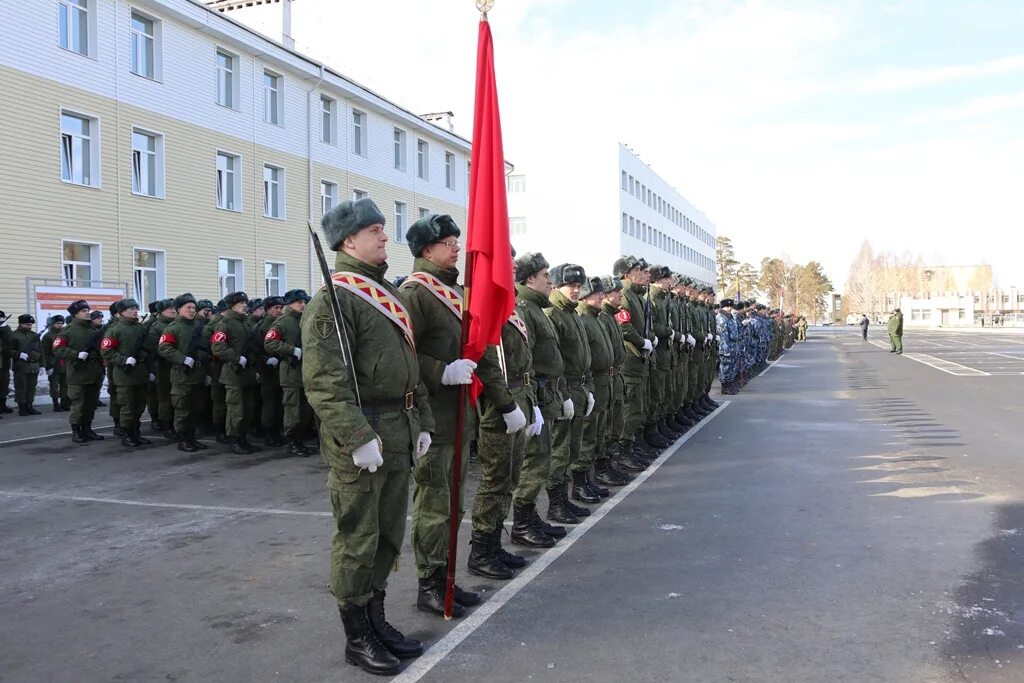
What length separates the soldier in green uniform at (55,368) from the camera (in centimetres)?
1566

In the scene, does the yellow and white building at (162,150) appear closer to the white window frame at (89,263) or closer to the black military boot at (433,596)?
the white window frame at (89,263)

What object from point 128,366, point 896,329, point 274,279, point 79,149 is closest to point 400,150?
point 274,279

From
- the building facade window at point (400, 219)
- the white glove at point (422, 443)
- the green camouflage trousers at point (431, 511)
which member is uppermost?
the building facade window at point (400, 219)

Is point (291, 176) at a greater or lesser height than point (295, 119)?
lesser

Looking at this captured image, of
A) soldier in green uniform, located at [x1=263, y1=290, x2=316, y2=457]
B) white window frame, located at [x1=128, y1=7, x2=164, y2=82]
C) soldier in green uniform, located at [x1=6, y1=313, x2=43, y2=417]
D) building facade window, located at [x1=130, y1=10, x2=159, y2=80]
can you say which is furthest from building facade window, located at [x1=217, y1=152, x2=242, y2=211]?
soldier in green uniform, located at [x1=263, y1=290, x2=316, y2=457]

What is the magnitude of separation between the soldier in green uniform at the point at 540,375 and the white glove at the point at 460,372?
1459 millimetres

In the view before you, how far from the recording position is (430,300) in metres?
4.65

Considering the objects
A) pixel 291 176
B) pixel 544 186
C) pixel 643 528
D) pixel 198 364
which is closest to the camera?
pixel 643 528

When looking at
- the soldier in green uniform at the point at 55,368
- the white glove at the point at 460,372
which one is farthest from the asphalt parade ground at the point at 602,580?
the soldier in green uniform at the point at 55,368

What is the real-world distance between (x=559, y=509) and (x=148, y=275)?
696 inches

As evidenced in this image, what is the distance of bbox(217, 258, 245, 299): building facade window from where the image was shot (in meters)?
23.5

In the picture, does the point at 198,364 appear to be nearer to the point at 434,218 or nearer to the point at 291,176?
the point at 434,218

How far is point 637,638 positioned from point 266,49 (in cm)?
2387

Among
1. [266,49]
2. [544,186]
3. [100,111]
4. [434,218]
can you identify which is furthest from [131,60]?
[544,186]
